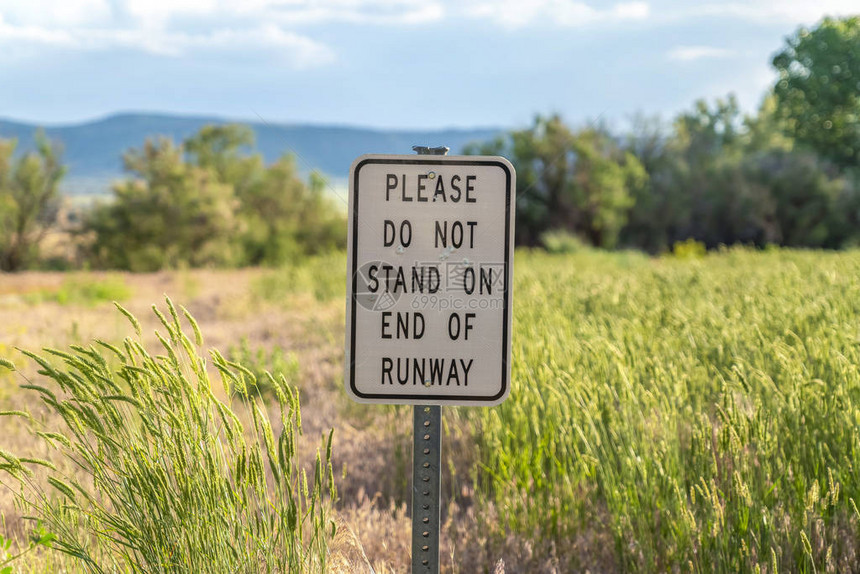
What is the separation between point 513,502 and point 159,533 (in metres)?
1.46

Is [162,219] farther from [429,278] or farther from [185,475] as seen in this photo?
[429,278]

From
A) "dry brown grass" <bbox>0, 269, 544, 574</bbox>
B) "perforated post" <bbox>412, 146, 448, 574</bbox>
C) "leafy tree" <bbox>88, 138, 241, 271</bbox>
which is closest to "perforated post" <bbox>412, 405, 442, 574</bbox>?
"perforated post" <bbox>412, 146, 448, 574</bbox>

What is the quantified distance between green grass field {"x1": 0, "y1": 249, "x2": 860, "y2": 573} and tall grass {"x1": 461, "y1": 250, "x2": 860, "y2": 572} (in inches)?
0.4

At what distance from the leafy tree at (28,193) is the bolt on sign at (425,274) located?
33889 mm

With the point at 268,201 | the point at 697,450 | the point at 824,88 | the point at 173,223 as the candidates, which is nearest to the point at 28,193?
the point at 173,223

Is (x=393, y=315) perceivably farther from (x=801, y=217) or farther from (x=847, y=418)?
(x=801, y=217)

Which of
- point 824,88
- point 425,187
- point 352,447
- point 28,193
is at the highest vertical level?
point 824,88

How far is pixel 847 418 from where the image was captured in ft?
7.52

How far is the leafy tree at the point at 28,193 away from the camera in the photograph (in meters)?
30.8

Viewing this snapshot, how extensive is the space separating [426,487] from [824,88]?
84.1ft

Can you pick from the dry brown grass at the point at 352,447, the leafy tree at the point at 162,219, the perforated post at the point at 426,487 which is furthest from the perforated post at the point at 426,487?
the leafy tree at the point at 162,219

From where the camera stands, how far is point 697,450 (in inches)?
93.0

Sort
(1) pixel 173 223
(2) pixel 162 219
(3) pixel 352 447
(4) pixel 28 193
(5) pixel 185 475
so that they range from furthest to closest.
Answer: (4) pixel 28 193, (1) pixel 173 223, (2) pixel 162 219, (3) pixel 352 447, (5) pixel 185 475

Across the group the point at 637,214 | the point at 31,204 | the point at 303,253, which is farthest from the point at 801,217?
the point at 31,204
